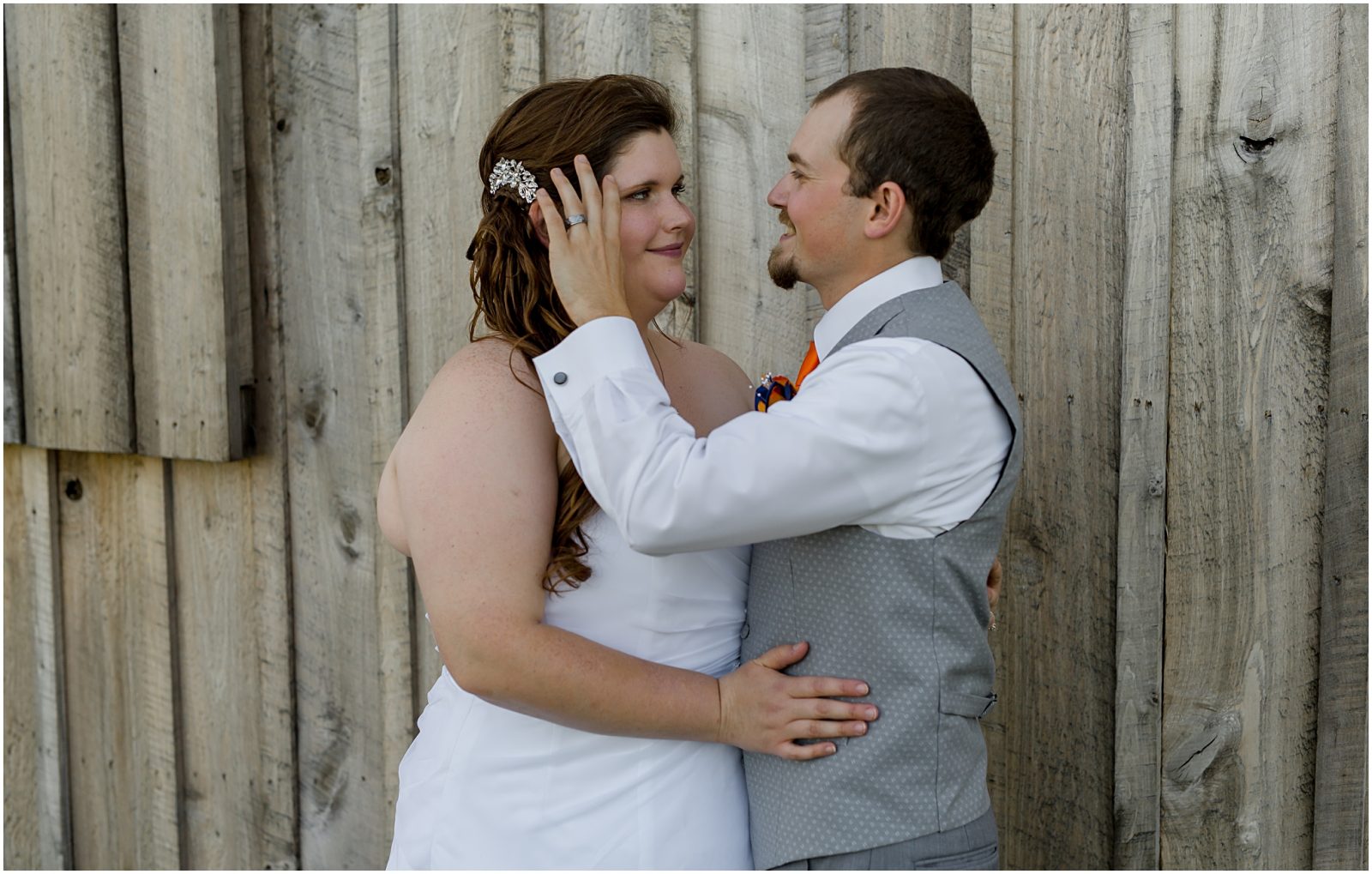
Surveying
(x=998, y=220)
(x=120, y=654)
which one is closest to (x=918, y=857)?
(x=998, y=220)

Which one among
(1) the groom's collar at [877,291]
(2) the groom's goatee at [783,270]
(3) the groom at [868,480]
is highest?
(2) the groom's goatee at [783,270]

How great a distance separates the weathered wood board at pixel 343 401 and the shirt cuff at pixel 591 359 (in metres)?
1.17

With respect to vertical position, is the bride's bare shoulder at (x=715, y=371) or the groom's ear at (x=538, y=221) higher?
the groom's ear at (x=538, y=221)

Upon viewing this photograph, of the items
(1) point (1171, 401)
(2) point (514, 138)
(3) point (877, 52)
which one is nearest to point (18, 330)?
(2) point (514, 138)

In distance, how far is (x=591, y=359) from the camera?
1.60 metres

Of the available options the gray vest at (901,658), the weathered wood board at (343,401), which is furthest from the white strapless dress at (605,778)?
the weathered wood board at (343,401)

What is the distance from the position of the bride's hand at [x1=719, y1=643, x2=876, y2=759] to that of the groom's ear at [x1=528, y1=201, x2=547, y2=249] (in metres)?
0.69

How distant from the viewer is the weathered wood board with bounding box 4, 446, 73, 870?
10.0 feet

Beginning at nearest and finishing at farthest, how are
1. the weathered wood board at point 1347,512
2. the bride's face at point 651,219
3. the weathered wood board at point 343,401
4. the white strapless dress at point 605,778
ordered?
the white strapless dress at point 605,778 → the bride's face at point 651,219 → the weathered wood board at point 1347,512 → the weathered wood board at point 343,401

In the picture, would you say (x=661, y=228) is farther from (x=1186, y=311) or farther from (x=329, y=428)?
(x=329, y=428)

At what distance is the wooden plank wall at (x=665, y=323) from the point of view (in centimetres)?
211

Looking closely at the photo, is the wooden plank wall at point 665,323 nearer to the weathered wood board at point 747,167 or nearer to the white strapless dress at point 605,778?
the weathered wood board at point 747,167

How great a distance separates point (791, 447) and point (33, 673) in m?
2.44

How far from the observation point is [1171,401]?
2.16 m
